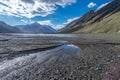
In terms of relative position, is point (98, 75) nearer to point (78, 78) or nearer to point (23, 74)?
point (78, 78)

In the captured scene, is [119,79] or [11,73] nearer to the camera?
[119,79]

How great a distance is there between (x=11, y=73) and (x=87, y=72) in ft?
36.1

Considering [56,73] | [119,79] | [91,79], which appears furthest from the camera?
[56,73]

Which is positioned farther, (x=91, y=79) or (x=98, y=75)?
(x=98, y=75)

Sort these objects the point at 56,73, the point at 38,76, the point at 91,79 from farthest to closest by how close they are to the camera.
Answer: the point at 56,73
the point at 38,76
the point at 91,79

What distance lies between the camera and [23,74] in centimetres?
2211

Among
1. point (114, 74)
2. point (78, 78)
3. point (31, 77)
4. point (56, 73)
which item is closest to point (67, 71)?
point (56, 73)

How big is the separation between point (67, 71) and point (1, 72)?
9.68 m

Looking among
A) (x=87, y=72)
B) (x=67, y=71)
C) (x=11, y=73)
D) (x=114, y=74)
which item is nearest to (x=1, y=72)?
(x=11, y=73)

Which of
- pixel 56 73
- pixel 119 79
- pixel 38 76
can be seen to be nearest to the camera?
pixel 119 79

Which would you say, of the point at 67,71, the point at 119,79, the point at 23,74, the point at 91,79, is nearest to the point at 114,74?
the point at 119,79

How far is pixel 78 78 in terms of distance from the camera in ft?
67.6

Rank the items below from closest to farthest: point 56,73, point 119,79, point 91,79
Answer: point 119,79
point 91,79
point 56,73

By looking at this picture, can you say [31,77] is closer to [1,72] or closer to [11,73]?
[11,73]
